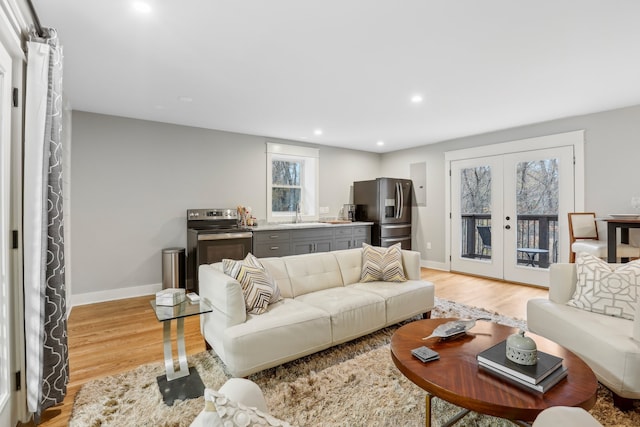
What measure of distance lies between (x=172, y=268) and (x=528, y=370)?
4111 millimetres

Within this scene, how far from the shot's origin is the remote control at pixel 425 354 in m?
1.64

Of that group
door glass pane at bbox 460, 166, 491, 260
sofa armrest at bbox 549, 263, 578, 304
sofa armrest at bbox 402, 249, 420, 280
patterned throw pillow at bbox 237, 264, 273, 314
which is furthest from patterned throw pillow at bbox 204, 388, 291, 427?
door glass pane at bbox 460, 166, 491, 260

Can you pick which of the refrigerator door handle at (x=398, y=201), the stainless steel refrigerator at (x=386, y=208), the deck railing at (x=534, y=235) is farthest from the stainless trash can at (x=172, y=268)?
the deck railing at (x=534, y=235)

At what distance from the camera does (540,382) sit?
4.56 ft

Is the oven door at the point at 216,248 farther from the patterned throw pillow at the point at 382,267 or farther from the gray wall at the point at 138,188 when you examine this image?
the patterned throw pillow at the point at 382,267

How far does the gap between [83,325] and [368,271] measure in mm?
3009

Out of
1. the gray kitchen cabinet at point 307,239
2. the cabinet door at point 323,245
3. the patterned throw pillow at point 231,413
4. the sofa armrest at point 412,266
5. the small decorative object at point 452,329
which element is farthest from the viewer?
the cabinet door at point 323,245

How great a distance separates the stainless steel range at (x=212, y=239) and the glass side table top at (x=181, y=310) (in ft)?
6.10

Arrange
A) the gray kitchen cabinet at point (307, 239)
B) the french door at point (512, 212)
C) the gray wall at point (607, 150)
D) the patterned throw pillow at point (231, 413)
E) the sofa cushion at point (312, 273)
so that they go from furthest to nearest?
the gray kitchen cabinet at point (307, 239) < the french door at point (512, 212) < the gray wall at point (607, 150) < the sofa cushion at point (312, 273) < the patterned throw pillow at point (231, 413)

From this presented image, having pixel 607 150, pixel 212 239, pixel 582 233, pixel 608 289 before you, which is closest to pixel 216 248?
pixel 212 239

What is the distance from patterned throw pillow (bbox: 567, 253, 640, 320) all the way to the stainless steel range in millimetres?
3700

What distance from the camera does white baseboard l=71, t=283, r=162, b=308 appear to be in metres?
3.90

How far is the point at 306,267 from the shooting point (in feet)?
10.1

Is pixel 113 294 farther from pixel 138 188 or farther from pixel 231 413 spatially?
pixel 231 413
